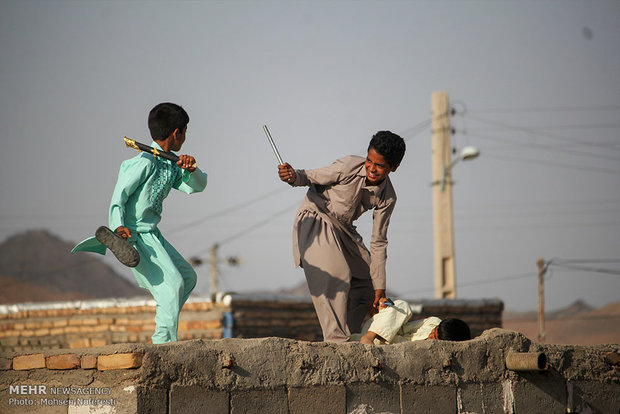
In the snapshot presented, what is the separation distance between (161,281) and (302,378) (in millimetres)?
1035

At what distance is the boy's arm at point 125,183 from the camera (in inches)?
201

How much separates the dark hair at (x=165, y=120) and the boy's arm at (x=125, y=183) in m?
0.26

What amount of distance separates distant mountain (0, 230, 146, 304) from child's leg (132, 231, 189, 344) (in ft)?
118

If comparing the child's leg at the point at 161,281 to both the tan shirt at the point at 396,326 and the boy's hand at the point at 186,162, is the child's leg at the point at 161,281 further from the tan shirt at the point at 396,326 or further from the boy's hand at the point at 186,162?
the tan shirt at the point at 396,326

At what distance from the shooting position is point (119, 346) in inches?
175

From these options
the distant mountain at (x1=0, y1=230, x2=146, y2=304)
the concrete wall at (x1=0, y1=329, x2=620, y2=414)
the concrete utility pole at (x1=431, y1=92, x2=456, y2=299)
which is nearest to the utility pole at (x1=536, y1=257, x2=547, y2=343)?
the concrete utility pole at (x1=431, y1=92, x2=456, y2=299)

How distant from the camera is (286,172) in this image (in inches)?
227

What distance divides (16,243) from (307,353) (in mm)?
42514

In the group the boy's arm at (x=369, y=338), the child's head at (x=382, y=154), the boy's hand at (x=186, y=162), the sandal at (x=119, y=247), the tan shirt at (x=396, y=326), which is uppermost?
the child's head at (x=382, y=154)

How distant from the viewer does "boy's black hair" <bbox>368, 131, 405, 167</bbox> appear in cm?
599

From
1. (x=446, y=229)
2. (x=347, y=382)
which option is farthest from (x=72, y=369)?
(x=446, y=229)

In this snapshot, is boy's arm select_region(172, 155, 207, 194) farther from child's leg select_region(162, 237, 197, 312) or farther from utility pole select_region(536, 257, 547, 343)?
utility pole select_region(536, 257, 547, 343)

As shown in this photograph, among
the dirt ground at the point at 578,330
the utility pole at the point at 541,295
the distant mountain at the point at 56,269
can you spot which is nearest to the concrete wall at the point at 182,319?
the utility pole at the point at 541,295

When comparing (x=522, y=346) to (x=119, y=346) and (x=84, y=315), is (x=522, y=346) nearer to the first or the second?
(x=119, y=346)
